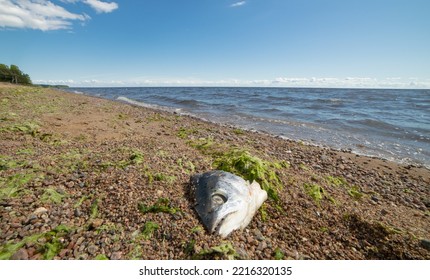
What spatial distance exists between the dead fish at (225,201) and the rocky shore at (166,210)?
0.53ft

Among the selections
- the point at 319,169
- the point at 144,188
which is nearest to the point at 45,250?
the point at 144,188

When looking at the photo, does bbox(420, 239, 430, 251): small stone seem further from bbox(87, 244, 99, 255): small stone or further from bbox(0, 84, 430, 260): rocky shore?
bbox(87, 244, 99, 255): small stone

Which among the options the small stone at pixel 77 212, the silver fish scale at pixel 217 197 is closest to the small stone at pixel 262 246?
the silver fish scale at pixel 217 197

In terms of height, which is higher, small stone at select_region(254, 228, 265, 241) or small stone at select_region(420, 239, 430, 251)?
small stone at select_region(254, 228, 265, 241)

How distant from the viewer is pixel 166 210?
350 cm

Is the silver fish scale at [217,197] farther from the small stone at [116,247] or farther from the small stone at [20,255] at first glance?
the small stone at [20,255]

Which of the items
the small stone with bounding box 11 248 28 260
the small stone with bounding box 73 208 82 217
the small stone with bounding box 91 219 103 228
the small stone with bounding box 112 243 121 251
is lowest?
the small stone with bounding box 112 243 121 251

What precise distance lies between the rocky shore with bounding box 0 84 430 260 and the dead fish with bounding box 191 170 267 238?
16cm

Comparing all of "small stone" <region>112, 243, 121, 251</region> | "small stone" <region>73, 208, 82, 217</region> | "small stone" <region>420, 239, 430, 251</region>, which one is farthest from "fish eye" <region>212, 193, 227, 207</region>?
"small stone" <region>420, 239, 430, 251</region>

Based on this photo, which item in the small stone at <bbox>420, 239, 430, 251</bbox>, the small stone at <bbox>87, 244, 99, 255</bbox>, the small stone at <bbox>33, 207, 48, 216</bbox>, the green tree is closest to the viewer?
the small stone at <bbox>87, 244, 99, 255</bbox>

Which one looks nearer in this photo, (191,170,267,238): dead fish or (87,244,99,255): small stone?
(87,244,99,255): small stone

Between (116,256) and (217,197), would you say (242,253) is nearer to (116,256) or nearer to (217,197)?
(217,197)

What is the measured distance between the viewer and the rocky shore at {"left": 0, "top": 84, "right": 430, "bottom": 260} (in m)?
2.90
